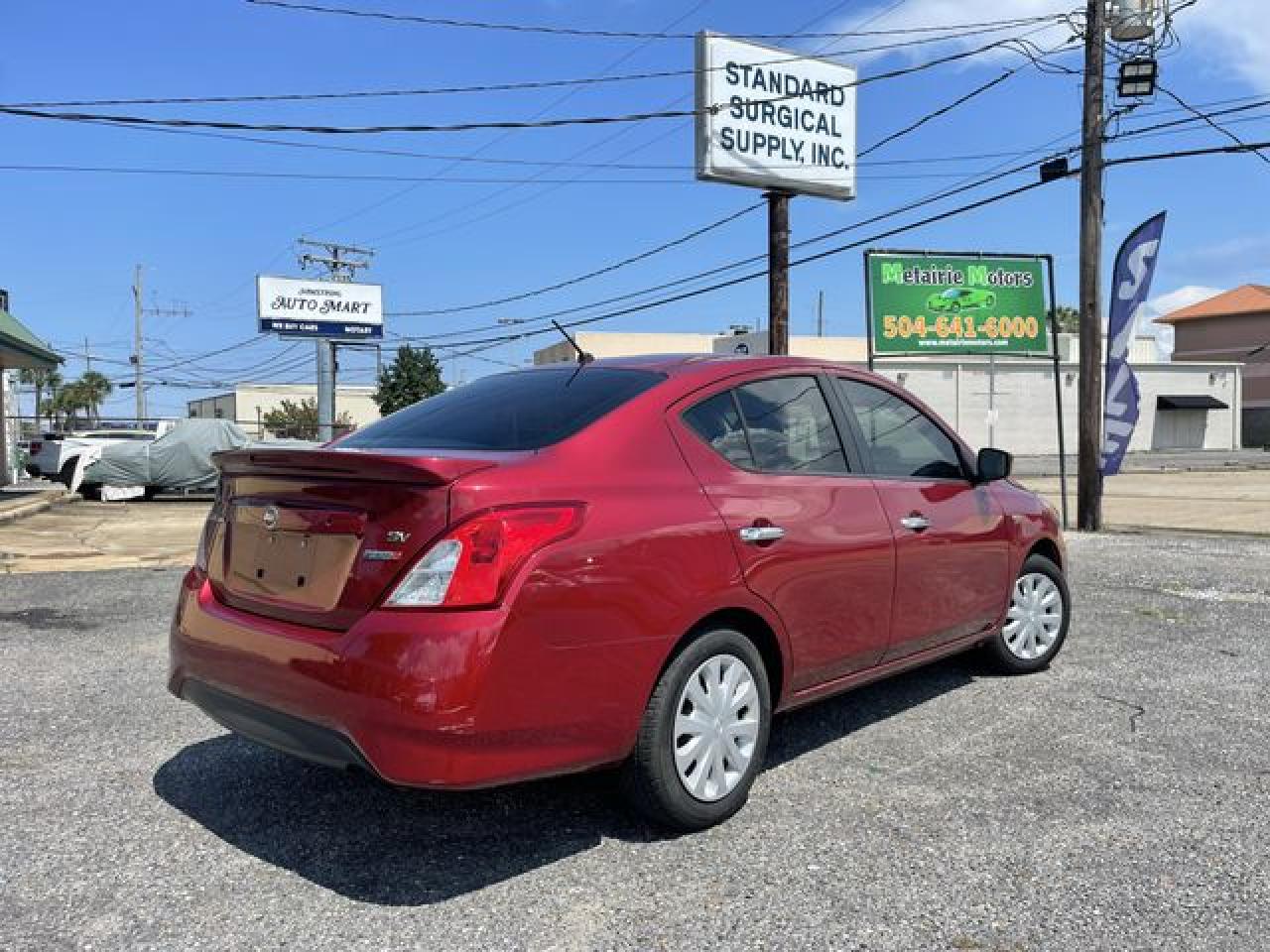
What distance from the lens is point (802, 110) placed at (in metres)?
17.8

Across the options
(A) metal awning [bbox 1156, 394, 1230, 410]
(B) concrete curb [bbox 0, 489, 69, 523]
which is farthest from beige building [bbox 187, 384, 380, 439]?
(B) concrete curb [bbox 0, 489, 69, 523]

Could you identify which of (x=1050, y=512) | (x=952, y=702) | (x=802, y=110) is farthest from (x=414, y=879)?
(x=802, y=110)

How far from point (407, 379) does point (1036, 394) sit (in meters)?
40.3

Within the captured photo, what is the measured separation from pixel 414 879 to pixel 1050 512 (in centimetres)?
399

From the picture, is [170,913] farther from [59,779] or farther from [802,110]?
[802,110]

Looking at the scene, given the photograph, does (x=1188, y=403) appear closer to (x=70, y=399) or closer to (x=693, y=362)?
(x=693, y=362)

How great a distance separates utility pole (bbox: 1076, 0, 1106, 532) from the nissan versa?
10.6 m

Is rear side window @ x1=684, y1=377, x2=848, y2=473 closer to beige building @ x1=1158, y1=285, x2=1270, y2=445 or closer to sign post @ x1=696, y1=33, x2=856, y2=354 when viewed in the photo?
sign post @ x1=696, y1=33, x2=856, y2=354

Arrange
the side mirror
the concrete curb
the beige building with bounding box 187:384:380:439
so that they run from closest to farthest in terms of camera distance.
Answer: the side mirror, the concrete curb, the beige building with bounding box 187:384:380:439

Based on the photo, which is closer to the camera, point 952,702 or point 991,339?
point 952,702

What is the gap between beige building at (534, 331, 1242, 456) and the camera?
4581 cm

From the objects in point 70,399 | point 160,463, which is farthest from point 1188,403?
point 70,399

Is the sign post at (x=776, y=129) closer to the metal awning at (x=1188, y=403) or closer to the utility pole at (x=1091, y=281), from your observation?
the utility pole at (x=1091, y=281)

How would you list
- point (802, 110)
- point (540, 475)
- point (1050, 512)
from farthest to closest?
point (802, 110)
point (1050, 512)
point (540, 475)
